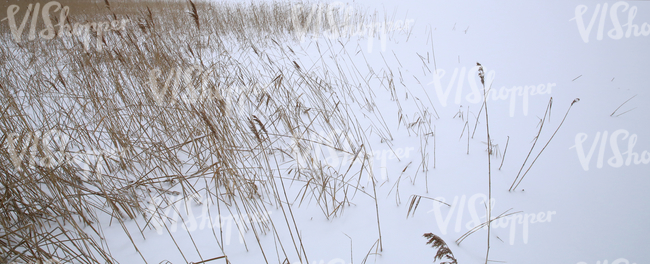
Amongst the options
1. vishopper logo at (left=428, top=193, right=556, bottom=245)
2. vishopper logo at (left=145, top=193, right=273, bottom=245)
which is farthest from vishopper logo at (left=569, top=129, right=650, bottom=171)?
vishopper logo at (left=145, top=193, right=273, bottom=245)

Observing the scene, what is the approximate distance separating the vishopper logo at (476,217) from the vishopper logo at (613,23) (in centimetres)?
312

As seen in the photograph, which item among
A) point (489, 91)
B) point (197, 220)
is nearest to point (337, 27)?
point (489, 91)

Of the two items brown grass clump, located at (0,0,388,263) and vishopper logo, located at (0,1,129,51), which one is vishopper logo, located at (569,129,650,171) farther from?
vishopper logo, located at (0,1,129,51)

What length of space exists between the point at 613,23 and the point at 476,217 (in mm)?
4139

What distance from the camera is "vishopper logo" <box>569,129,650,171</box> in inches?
49.6

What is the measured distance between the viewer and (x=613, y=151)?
133 centimetres

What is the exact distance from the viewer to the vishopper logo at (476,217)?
97 centimetres

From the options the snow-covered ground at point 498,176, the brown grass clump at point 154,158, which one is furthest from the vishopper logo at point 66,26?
the snow-covered ground at point 498,176

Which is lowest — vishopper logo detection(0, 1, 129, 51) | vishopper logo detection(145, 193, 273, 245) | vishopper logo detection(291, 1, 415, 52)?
vishopper logo detection(145, 193, 273, 245)

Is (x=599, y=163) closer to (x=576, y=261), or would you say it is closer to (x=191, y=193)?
(x=576, y=261)

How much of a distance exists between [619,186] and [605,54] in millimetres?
2199

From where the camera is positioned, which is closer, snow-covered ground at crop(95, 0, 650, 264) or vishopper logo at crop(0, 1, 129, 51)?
snow-covered ground at crop(95, 0, 650, 264)

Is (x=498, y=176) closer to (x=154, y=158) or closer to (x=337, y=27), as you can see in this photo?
(x=154, y=158)

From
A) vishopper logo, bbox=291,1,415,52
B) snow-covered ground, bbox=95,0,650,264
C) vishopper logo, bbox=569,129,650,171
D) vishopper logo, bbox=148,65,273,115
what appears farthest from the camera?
vishopper logo, bbox=291,1,415,52
